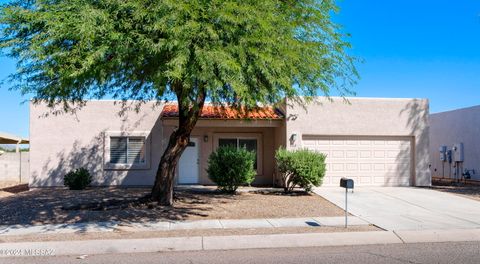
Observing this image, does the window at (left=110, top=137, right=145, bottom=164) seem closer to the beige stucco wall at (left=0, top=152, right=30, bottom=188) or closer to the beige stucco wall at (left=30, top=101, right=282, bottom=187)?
the beige stucco wall at (left=30, top=101, right=282, bottom=187)

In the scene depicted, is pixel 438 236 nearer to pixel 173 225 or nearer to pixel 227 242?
pixel 227 242

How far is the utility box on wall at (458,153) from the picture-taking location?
2156 centimetres

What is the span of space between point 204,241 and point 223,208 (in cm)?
411

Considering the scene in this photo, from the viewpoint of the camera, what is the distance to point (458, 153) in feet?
71.2

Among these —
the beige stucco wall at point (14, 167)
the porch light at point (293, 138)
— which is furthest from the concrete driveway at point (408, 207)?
the beige stucco wall at point (14, 167)

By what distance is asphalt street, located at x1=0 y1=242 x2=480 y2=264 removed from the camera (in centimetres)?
734

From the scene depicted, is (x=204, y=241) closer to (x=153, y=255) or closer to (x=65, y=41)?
(x=153, y=255)

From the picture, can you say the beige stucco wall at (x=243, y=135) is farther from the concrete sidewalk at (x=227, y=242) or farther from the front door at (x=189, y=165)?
the concrete sidewalk at (x=227, y=242)

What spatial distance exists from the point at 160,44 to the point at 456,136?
1918 centimetres

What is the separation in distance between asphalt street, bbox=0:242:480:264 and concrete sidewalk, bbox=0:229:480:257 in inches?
11.8

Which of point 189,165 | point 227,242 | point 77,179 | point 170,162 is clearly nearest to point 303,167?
point 170,162

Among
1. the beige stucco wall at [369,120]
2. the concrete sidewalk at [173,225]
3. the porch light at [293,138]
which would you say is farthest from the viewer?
the beige stucco wall at [369,120]

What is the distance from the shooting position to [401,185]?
18.7m

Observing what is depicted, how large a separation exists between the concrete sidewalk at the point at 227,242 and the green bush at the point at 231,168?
6906 millimetres
